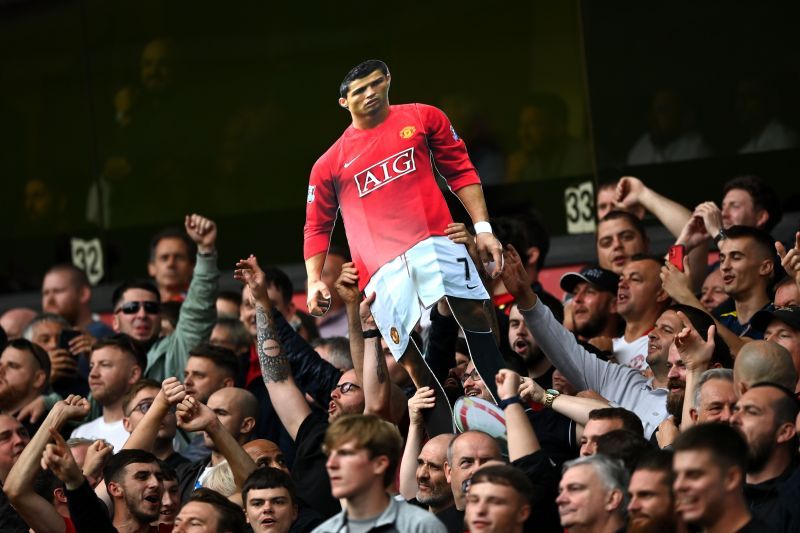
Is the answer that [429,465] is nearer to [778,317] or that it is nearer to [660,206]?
[778,317]

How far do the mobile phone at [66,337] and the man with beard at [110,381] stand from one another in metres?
1.04

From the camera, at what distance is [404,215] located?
7.27m

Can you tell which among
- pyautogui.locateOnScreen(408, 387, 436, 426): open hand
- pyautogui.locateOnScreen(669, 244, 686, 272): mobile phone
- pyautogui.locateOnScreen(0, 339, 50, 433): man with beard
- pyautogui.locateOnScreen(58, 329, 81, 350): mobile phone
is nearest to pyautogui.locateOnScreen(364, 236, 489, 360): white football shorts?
pyautogui.locateOnScreen(408, 387, 436, 426): open hand

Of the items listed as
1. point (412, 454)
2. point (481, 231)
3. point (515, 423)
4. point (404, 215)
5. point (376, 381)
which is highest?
point (404, 215)

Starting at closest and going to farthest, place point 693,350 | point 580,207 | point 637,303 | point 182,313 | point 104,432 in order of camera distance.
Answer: point 693,350 < point 637,303 < point 104,432 < point 182,313 < point 580,207

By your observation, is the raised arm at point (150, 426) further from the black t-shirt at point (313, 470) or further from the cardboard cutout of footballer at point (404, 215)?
the cardboard cutout of footballer at point (404, 215)

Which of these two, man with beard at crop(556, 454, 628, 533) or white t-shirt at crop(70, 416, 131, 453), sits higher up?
white t-shirt at crop(70, 416, 131, 453)

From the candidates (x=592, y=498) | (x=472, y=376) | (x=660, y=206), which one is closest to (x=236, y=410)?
(x=472, y=376)

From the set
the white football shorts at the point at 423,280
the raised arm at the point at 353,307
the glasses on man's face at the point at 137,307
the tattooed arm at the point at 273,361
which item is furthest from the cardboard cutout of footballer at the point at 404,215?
the glasses on man's face at the point at 137,307

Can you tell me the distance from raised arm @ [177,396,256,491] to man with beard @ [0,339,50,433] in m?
2.10

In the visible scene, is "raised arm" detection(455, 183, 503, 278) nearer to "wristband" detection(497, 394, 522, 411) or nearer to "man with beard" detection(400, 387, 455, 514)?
"wristband" detection(497, 394, 522, 411)

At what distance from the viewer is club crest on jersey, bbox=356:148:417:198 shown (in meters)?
7.28

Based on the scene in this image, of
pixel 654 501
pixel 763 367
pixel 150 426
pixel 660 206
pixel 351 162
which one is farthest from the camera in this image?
pixel 660 206

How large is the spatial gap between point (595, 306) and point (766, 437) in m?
2.89
